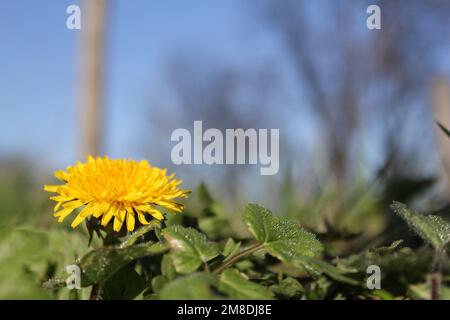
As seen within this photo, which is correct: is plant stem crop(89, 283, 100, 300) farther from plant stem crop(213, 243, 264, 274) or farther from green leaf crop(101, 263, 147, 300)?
plant stem crop(213, 243, 264, 274)

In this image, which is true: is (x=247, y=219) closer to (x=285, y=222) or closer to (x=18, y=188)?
(x=285, y=222)

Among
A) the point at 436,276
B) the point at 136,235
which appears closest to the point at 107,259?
the point at 136,235

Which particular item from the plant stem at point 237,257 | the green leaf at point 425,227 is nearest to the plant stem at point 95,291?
the plant stem at point 237,257

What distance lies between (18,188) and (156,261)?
1708 mm

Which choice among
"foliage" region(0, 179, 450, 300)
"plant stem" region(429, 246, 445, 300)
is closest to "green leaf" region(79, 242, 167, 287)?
"foliage" region(0, 179, 450, 300)

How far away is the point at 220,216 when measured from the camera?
0.83 m

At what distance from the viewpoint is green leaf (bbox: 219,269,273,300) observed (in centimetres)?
38

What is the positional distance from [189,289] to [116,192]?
0.21m

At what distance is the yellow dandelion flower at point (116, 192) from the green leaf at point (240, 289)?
135 millimetres

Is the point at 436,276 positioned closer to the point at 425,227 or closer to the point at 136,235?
the point at 425,227

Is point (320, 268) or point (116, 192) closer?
point (320, 268)

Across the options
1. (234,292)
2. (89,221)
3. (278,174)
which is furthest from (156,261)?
(278,174)

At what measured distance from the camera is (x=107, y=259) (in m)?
0.42

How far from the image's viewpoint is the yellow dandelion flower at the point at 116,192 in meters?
0.52
